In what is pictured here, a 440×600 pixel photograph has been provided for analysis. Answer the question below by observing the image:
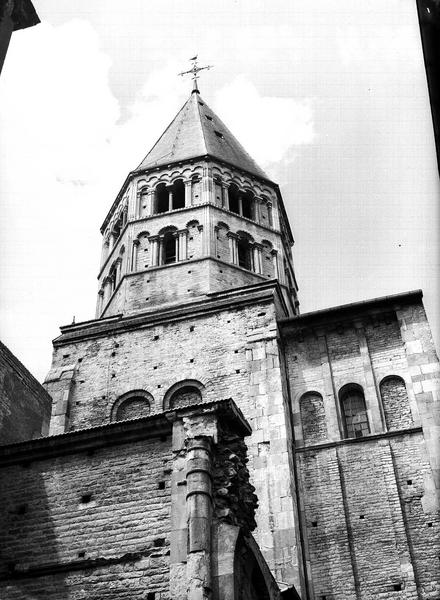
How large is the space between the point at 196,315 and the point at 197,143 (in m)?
10.9

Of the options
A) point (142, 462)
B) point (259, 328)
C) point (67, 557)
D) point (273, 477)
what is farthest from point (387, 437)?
point (67, 557)

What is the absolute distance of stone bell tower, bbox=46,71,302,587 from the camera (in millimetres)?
19812

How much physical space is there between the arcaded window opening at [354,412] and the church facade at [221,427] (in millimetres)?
53

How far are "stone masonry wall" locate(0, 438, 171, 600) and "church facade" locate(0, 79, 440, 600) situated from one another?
0.09 feet

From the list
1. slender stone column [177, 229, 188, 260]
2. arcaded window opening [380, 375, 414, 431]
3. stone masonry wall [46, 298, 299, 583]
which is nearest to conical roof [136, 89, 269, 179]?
slender stone column [177, 229, 188, 260]

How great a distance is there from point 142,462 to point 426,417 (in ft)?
28.0

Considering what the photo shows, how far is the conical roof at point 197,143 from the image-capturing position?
103ft

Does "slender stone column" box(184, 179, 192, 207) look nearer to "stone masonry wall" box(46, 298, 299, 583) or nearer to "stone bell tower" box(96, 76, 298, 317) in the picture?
"stone bell tower" box(96, 76, 298, 317)

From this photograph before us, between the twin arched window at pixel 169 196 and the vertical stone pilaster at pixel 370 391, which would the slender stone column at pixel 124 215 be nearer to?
the twin arched window at pixel 169 196

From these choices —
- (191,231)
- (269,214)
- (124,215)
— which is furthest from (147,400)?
(269,214)

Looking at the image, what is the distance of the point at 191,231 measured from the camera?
27.7 m

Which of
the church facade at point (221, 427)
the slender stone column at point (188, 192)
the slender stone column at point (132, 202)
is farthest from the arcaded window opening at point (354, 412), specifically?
the slender stone column at point (132, 202)

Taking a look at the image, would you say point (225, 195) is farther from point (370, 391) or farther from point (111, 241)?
point (370, 391)

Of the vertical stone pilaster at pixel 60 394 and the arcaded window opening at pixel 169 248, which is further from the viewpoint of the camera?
the arcaded window opening at pixel 169 248
